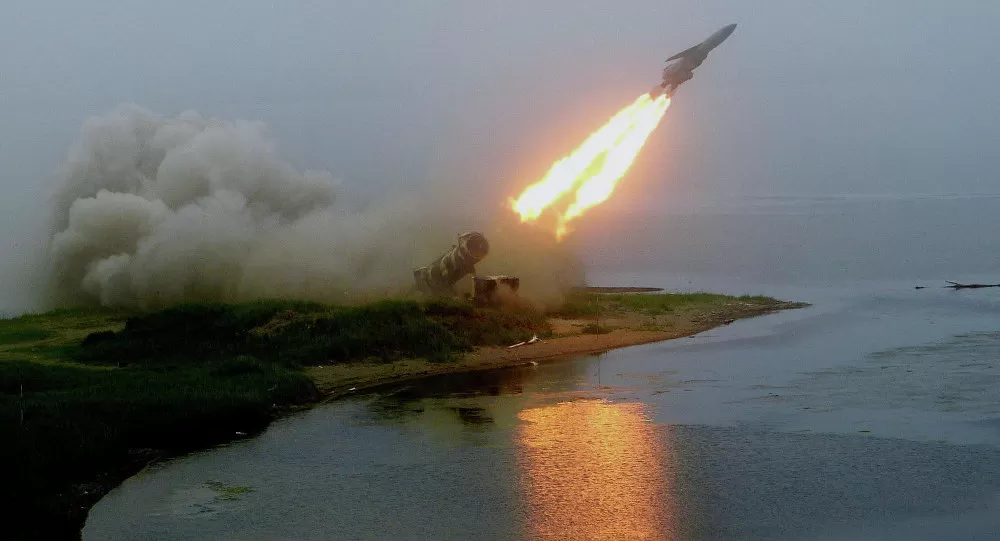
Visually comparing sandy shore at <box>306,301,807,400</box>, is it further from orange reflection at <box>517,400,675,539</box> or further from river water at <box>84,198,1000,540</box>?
orange reflection at <box>517,400,675,539</box>

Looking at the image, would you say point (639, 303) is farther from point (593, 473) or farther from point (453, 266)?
point (593, 473)

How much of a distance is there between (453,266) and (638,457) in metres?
19.3

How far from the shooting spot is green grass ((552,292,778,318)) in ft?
137

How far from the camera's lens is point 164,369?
1078 inches

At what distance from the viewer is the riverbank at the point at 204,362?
59.0ft

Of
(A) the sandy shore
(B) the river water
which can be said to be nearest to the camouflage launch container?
(A) the sandy shore

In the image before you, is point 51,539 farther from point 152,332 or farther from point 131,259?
point 131,259

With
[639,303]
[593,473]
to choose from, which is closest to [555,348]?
[639,303]

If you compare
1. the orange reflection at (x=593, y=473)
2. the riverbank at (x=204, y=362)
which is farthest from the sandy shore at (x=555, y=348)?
the orange reflection at (x=593, y=473)

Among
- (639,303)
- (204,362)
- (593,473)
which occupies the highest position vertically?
(639,303)

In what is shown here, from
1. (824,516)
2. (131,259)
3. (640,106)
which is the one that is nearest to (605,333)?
(640,106)

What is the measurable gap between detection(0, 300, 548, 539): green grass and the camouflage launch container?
2253 mm

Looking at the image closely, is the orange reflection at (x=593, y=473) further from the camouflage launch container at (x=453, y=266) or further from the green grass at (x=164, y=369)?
the camouflage launch container at (x=453, y=266)

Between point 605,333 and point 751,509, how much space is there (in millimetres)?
21498
